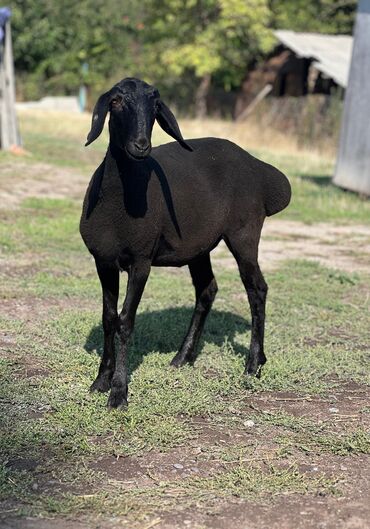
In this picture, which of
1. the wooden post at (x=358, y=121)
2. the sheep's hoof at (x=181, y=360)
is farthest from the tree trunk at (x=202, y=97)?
the sheep's hoof at (x=181, y=360)

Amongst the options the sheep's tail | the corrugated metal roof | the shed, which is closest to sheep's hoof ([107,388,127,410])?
the sheep's tail

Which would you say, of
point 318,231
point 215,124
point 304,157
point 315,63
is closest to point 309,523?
point 318,231

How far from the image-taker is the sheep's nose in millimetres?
4867

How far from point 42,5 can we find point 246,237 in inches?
1368

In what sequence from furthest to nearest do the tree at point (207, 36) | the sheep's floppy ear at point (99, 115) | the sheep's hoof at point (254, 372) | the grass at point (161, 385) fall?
the tree at point (207, 36) → the sheep's hoof at point (254, 372) → the sheep's floppy ear at point (99, 115) → the grass at point (161, 385)

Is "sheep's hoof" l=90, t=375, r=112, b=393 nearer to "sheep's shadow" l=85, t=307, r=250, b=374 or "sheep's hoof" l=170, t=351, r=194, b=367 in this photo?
"sheep's shadow" l=85, t=307, r=250, b=374

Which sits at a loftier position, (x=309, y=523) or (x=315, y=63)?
(x=309, y=523)

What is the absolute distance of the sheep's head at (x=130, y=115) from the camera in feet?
16.1

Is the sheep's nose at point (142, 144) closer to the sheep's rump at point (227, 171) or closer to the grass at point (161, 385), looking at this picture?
the sheep's rump at point (227, 171)

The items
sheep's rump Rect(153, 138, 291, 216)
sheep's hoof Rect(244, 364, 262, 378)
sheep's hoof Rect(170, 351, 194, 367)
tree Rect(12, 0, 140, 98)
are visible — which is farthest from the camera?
tree Rect(12, 0, 140, 98)

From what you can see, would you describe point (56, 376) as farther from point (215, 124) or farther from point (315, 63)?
point (215, 124)

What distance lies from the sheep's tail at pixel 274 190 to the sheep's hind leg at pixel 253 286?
328 millimetres

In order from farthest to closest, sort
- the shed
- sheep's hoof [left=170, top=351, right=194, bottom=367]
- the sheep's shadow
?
the shed → the sheep's shadow → sheep's hoof [left=170, top=351, right=194, bottom=367]

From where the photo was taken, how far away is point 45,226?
37.3 feet
